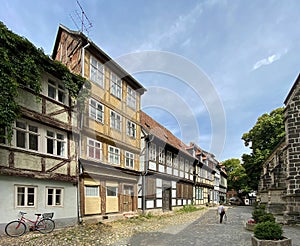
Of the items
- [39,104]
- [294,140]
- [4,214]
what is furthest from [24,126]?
[294,140]

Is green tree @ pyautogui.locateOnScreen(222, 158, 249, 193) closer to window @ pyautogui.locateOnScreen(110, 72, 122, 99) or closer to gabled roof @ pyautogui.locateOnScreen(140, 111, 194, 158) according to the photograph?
gabled roof @ pyautogui.locateOnScreen(140, 111, 194, 158)

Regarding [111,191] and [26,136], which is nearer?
[26,136]

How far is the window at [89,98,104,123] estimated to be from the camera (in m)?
16.0

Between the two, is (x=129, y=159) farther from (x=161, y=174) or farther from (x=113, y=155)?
(x=161, y=174)

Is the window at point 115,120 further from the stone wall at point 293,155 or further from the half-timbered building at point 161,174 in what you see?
the stone wall at point 293,155

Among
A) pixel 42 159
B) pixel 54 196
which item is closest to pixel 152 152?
pixel 54 196

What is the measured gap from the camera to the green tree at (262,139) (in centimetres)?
3288

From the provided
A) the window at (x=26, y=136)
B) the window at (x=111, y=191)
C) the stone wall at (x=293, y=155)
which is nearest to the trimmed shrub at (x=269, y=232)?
the stone wall at (x=293, y=155)

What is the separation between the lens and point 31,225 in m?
11.6

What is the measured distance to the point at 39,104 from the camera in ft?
41.7

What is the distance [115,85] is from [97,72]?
198cm

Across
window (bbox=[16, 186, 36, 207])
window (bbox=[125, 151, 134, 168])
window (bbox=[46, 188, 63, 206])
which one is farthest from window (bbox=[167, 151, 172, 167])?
window (bbox=[16, 186, 36, 207])

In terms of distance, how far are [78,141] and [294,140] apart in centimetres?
1217

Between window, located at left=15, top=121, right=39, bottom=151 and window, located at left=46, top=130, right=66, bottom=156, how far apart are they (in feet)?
2.20
